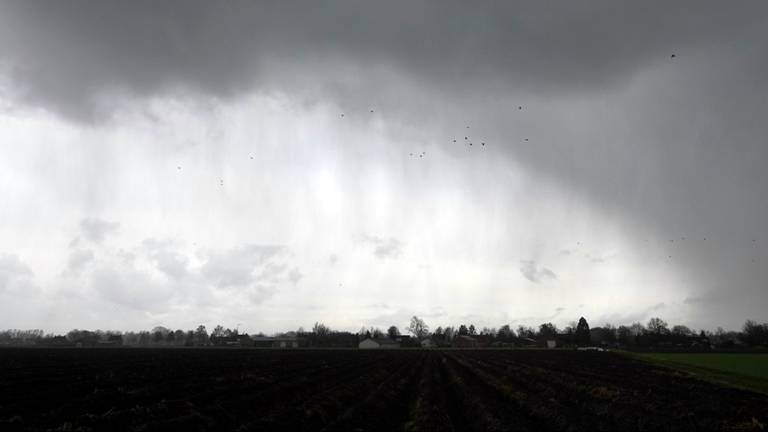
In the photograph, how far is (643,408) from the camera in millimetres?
20797

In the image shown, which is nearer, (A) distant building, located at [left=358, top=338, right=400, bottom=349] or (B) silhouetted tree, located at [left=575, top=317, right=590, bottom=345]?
(B) silhouetted tree, located at [left=575, top=317, right=590, bottom=345]

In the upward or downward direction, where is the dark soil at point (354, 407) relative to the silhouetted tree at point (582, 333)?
downward

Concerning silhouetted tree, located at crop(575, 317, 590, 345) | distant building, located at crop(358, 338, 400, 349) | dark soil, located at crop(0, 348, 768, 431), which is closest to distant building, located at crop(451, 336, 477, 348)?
distant building, located at crop(358, 338, 400, 349)

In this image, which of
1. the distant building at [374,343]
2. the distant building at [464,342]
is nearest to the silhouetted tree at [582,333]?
the distant building at [464,342]

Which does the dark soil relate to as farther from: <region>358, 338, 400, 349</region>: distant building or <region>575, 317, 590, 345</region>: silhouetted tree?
<region>575, 317, 590, 345</region>: silhouetted tree

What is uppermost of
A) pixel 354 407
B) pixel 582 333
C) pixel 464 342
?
pixel 582 333

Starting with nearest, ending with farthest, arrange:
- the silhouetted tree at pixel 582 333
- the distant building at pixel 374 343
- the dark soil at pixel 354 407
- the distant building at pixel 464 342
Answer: the dark soil at pixel 354 407, the silhouetted tree at pixel 582 333, the distant building at pixel 374 343, the distant building at pixel 464 342

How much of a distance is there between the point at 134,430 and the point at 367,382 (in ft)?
63.3

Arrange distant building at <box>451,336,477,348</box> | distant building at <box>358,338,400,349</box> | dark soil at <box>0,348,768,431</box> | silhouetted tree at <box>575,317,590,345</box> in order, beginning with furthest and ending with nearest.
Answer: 1. distant building at <box>451,336,477,348</box>
2. distant building at <box>358,338,400,349</box>
3. silhouetted tree at <box>575,317,590,345</box>
4. dark soil at <box>0,348,768,431</box>

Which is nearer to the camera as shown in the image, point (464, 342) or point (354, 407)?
point (354, 407)

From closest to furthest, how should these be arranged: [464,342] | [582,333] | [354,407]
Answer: [354,407] < [582,333] < [464,342]

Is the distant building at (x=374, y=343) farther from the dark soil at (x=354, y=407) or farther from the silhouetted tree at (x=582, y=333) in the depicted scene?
the dark soil at (x=354, y=407)

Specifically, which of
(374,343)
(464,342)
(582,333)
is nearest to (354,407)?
(374,343)

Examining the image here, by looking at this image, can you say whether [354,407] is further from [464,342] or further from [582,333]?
[582,333]
